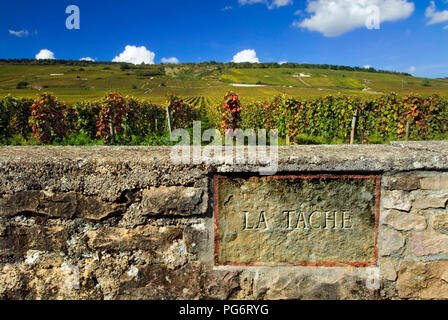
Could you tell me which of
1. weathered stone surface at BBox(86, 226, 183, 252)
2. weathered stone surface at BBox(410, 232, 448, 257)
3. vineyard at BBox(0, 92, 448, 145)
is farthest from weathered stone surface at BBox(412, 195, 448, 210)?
vineyard at BBox(0, 92, 448, 145)

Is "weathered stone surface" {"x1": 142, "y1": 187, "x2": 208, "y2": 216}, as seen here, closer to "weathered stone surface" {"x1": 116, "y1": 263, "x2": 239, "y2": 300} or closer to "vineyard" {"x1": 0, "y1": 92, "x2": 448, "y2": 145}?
"weathered stone surface" {"x1": 116, "y1": 263, "x2": 239, "y2": 300}

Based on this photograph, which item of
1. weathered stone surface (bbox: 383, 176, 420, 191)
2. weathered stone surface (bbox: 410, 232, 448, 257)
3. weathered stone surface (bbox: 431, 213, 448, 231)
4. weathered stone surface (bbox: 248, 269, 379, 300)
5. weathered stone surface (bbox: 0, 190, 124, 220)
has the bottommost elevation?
weathered stone surface (bbox: 248, 269, 379, 300)

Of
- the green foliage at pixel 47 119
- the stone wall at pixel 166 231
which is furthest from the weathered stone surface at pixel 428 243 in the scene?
the green foliage at pixel 47 119

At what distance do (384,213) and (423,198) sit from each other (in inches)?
9.2

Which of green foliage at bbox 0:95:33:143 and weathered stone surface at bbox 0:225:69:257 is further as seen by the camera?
green foliage at bbox 0:95:33:143

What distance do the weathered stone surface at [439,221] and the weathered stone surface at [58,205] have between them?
6.16ft

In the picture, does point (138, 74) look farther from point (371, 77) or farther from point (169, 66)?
point (371, 77)

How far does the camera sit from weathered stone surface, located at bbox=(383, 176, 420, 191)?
1.69 meters

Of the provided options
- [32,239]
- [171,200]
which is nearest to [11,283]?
[32,239]

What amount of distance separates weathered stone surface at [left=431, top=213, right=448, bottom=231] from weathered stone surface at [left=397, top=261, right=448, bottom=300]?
0.77 ft

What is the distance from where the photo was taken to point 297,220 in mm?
1750

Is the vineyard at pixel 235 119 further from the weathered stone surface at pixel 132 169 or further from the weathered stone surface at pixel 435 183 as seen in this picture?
the weathered stone surface at pixel 435 183

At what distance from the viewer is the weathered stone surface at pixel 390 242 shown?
1.75 meters

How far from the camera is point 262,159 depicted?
1684 mm
